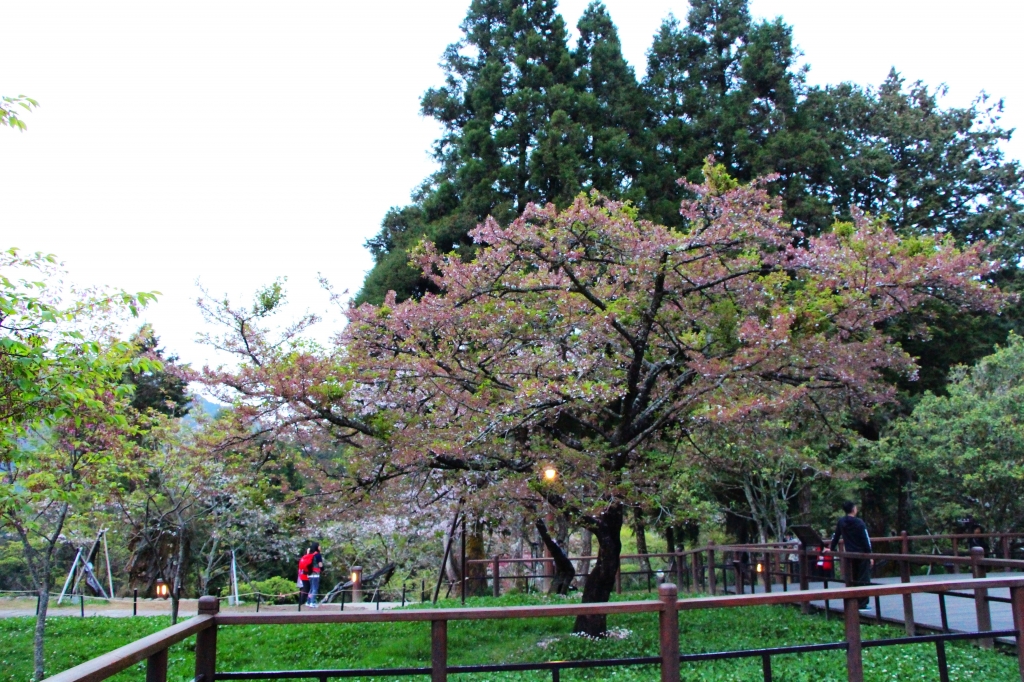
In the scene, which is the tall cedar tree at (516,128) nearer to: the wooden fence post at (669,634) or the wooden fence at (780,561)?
the wooden fence at (780,561)

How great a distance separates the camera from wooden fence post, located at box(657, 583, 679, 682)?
382 centimetres

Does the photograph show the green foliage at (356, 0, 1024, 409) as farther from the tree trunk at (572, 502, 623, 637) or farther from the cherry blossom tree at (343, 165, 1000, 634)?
the tree trunk at (572, 502, 623, 637)

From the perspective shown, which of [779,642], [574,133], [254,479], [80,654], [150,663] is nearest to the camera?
[150,663]

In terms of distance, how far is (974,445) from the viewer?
16.8 m

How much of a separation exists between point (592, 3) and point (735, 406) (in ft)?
69.4

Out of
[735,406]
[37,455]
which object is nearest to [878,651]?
[735,406]

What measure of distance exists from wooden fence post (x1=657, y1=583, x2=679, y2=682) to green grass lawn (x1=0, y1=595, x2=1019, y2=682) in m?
3.67

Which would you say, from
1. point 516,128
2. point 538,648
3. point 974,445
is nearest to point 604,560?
point 538,648

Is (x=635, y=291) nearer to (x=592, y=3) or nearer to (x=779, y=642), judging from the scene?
(x=779, y=642)

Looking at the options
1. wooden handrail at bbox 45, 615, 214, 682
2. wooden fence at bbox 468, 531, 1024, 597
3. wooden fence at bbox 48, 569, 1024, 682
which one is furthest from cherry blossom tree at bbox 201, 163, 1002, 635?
wooden handrail at bbox 45, 615, 214, 682

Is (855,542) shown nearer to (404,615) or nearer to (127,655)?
(404,615)

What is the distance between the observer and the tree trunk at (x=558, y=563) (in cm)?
1173

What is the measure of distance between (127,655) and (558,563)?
10821mm

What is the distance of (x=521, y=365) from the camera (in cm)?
934
